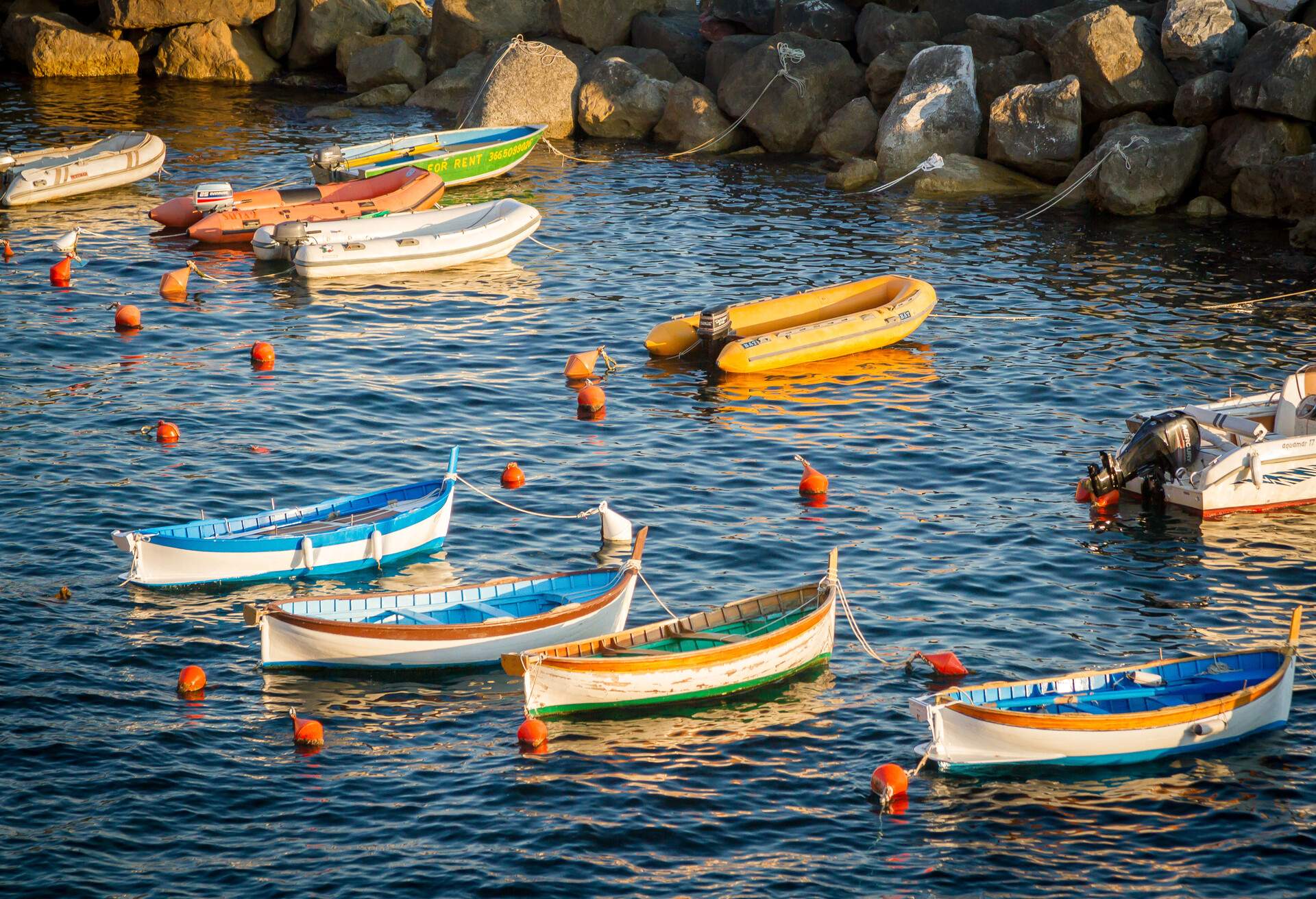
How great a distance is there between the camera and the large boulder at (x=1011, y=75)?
37.1 metres

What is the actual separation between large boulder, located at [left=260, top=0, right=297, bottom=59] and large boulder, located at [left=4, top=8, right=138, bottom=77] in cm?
438

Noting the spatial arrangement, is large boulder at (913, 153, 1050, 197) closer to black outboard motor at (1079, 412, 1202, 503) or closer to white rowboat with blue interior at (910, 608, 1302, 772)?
black outboard motor at (1079, 412, 1202, 503)

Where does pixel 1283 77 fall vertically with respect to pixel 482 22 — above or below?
below

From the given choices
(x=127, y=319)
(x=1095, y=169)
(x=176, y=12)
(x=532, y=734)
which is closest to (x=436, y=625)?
(x=532, y=734)

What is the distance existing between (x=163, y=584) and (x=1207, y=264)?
22.5m

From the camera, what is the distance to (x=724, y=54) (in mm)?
41688

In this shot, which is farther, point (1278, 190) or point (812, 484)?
point (1278, 190)

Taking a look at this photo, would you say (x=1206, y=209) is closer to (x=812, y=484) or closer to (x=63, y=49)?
(x=812, y=484)

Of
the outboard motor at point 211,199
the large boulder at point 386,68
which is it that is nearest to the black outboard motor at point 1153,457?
the outboard motor at point 211,199

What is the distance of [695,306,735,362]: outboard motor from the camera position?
25609 millimetres

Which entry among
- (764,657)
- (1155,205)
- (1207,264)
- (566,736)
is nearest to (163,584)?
(566,736)

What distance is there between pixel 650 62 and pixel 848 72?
6213 millimetres

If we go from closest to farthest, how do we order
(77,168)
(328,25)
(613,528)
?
(613,528), (77,168), (328,25)

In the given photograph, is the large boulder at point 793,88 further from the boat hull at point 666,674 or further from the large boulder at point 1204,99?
the boat hull at point 666,674
